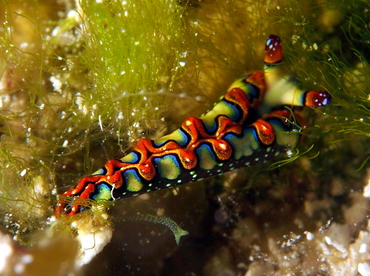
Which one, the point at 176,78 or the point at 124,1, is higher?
the point at 124,1

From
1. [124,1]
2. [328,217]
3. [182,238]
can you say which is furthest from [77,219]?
[328,217]

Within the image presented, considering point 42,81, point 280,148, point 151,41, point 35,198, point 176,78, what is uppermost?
point 42,81

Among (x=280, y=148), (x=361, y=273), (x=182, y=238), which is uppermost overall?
(x=280, y=148)

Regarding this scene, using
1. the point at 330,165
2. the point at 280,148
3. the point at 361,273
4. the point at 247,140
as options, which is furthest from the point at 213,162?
the point at 361,273

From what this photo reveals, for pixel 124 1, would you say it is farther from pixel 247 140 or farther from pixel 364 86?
pixel 364 86

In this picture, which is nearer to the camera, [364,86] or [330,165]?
[364,86]

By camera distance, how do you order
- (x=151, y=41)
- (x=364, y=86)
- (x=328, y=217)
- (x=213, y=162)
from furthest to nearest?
(x=328, y=217), (x=364, y=86), (x=151, y=41), (x=213, y=162)

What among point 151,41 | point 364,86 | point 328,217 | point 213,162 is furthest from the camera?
point 328,217

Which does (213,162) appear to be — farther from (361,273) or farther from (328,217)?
(361,273)

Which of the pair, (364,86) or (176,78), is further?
(364,86)
